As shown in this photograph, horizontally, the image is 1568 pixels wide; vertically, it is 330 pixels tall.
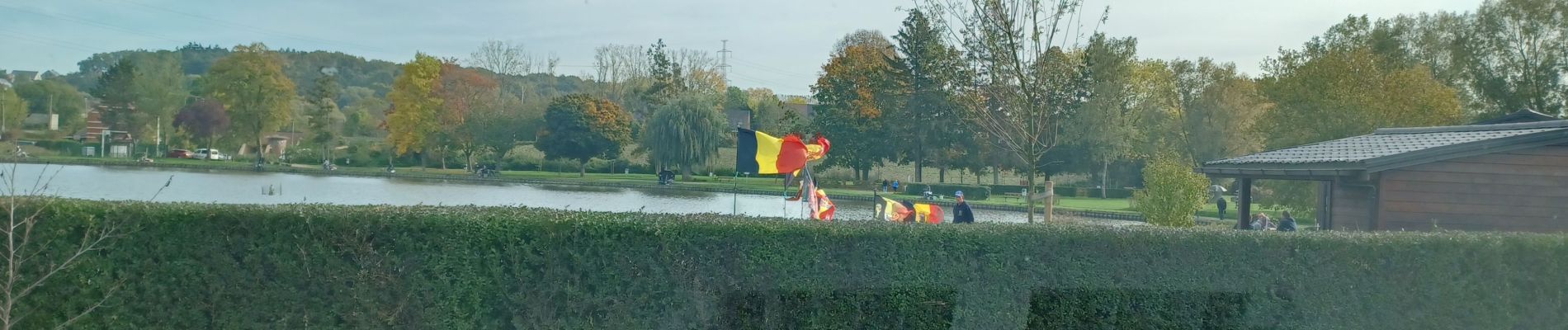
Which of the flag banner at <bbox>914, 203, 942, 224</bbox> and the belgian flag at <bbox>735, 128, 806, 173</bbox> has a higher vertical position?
the belgian flag at <bbox>735, 128, 806, 173</bbox>

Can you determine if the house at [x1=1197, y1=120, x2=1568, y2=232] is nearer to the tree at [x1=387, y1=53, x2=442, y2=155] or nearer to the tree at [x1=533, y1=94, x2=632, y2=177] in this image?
the tree at [x1=533, y1=94, x2=632, y2=177]

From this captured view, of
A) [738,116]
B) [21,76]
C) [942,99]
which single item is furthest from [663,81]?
[21,76]

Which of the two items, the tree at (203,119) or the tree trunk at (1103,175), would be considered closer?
the tree trunk at (1103,175)

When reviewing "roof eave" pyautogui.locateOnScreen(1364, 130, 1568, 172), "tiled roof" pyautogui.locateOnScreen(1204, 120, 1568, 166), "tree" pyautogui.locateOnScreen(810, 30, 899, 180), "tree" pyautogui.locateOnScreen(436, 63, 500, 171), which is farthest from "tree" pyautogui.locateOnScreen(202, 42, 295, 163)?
"roof eave" pyautogui.locateOnScreen(1364, 130, 1568, 172)

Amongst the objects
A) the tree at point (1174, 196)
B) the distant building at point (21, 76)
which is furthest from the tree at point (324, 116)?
the tree at point (1174, 196)

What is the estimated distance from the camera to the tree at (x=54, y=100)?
22547mm

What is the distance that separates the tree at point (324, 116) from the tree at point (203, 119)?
8.26 m

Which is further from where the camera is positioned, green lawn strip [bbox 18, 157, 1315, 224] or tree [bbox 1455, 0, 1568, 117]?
green lawn strip [bbox 18, 157, 1315, 224]

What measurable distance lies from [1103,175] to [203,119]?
1926 inches

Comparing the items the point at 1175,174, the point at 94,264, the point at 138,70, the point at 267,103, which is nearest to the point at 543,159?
the point at 267,103

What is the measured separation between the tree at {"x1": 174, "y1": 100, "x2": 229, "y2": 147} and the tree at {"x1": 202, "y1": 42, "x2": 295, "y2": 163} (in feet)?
3.55

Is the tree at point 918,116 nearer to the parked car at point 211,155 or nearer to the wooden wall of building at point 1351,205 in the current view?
the wooden wall of building at point 1351,205

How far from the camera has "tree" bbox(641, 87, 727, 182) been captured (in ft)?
179

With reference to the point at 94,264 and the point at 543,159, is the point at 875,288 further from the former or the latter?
the point at 543,159
